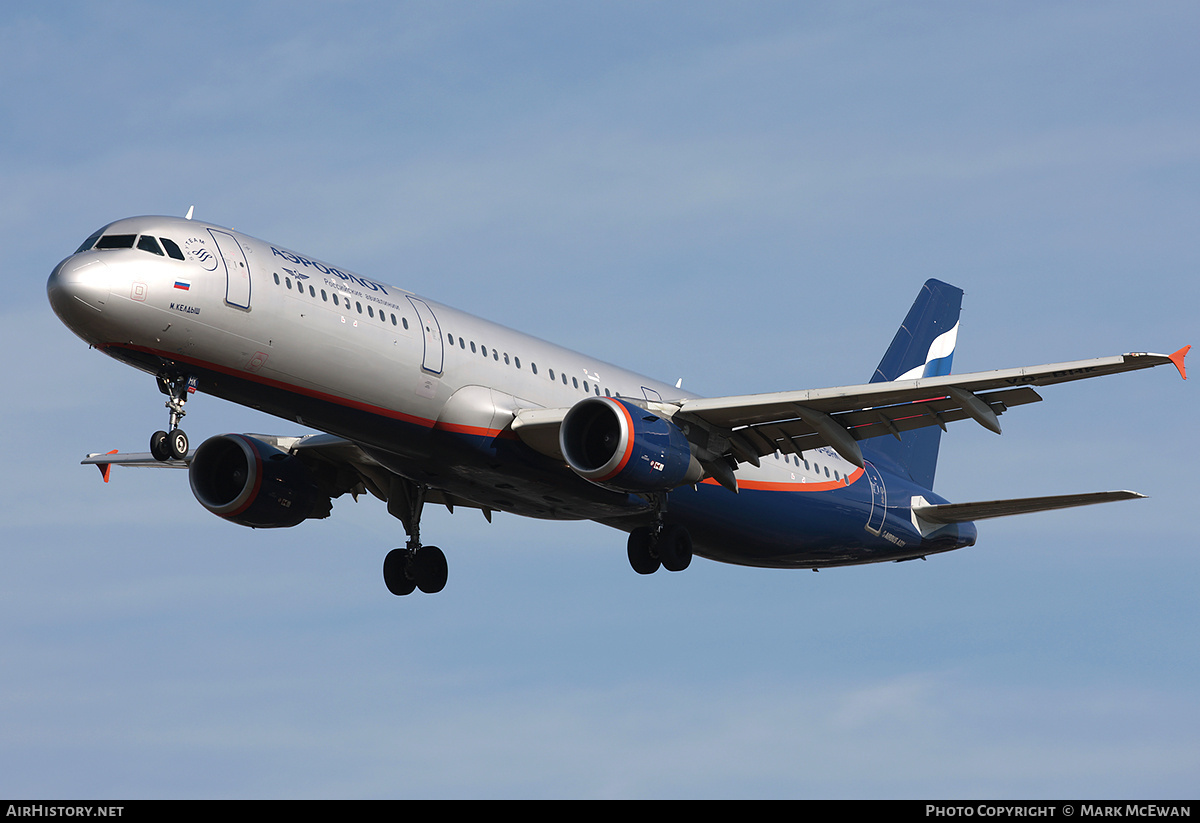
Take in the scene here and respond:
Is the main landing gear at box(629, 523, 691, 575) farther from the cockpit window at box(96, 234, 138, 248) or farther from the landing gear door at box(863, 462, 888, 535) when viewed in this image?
the cockpit window at box(96, 234, 138, 248)

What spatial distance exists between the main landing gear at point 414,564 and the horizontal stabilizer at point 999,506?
1290 centimetres

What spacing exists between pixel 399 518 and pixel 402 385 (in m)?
7.15

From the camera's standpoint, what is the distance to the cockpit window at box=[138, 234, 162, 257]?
2866 centimetres

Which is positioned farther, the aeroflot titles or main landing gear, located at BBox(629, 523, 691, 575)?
main landing gear, located at BBox(629, 523, 691, 575)

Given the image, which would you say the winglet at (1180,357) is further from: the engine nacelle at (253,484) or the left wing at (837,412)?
the engine nacelle at (253,484)

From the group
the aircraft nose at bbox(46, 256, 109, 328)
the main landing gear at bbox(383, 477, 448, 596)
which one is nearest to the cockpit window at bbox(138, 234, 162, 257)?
the aircraft nose at bbox(46, 256, 109, 328)

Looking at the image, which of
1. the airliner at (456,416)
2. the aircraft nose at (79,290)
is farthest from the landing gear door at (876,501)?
the aircraft nose at (79,290)

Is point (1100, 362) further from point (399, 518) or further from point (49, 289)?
point (49, 289)

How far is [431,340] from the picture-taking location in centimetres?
3128

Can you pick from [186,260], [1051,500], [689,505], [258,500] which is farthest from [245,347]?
[1051,500]

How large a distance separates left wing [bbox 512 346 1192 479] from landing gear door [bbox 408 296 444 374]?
207 centimetres

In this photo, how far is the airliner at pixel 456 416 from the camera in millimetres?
28734
